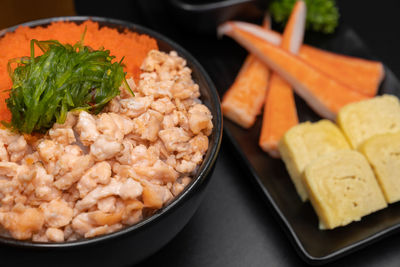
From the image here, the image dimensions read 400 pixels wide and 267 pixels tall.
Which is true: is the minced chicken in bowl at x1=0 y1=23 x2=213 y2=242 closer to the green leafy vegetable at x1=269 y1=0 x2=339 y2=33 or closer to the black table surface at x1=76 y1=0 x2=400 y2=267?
the black table surface at x1=76 y1=0 x2=400 y2=267

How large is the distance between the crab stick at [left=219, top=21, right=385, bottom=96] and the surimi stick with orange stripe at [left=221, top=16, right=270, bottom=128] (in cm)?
22

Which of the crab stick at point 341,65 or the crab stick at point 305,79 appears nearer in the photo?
the crab stick at point 305,79

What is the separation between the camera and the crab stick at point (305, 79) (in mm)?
2656

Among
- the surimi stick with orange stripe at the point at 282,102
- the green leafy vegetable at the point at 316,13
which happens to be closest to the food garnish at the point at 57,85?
the surimi stick with orange stripe at the point at 282,102

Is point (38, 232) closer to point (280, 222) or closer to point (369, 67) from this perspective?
point (280, 222)

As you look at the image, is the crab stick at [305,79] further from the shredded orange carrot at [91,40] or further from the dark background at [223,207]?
the shredded orange carrot at [91,40]

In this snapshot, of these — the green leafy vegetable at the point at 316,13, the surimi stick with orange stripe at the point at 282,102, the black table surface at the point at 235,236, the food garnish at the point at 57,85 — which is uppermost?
the food garnish at the point at 57,85

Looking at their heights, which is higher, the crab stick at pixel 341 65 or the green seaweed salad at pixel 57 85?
the green seaweed salad at pixel 57 85

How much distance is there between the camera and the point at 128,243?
1.46m

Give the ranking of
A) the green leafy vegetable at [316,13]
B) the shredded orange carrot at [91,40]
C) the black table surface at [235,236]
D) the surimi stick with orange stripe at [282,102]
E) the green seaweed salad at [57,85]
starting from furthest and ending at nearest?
the green leafy vegetable at [316,13] < the surimi stick with orange stripe at [282,102] < the black table surface at [235,236] < the shredded orange carrot at [91,40] < the green seaweed salad at [57,85]

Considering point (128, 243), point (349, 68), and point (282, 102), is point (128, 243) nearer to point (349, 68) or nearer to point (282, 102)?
point (282, 102)

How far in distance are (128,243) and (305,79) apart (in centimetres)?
167

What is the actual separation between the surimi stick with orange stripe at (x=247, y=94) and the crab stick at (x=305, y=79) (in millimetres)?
81

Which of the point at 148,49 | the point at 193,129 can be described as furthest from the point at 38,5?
the point at 193,129
